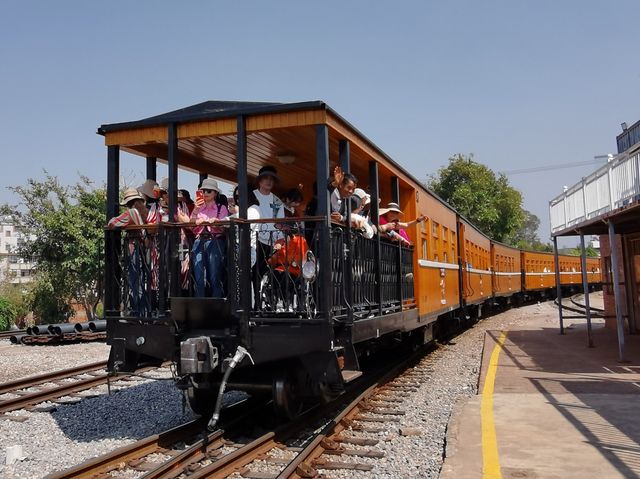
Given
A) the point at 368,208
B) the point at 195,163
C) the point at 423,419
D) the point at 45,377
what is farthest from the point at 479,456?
the point at 45,377

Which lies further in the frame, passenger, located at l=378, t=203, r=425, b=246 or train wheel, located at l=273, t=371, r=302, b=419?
passenger, located at l=378, t=203, r=425, b=246

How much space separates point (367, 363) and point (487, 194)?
32.7 meters

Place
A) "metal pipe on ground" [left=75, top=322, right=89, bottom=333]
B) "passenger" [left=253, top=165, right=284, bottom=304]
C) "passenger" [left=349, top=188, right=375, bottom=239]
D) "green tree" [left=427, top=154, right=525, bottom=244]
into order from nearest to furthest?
"passenger" [left=253, top=165, right=284, bottom=304] → "passenger" [left=349, top=188, right=375, bottom=239] → "metal pipe on ground" [left=75, top=322, right=89, bottom=333] → "green tree" [left=427, top=154, right=525, bottom=244]

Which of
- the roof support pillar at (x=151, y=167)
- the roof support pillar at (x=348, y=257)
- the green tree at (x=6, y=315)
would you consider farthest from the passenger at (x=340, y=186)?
the green tree at (x=6, y=315)

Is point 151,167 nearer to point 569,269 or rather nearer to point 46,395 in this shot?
point 46,395

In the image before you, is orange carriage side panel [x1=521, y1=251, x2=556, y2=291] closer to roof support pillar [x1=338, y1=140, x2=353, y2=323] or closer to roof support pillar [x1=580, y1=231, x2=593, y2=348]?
roof support pillar [x1=580, y1=231, x2=593, y2=348]

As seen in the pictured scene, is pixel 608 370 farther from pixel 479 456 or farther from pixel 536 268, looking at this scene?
pixel 536 268

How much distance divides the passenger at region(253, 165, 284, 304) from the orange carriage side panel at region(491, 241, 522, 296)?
49.2 feet

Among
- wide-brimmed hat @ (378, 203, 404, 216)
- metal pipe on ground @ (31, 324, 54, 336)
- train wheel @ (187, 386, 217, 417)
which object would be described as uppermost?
wide-brimmed hat @ (378, 203, 404, 216)

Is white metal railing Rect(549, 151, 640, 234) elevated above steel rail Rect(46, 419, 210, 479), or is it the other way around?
white metal railing Rect(549, 151, 640, 234)

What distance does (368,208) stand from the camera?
741 centimetres

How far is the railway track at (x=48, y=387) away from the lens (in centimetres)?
765

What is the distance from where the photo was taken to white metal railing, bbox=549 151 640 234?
29.1 ft

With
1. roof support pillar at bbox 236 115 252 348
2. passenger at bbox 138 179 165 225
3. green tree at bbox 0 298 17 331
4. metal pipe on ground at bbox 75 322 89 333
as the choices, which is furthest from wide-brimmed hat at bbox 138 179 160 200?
green tree at bbox 0 298 17 331
